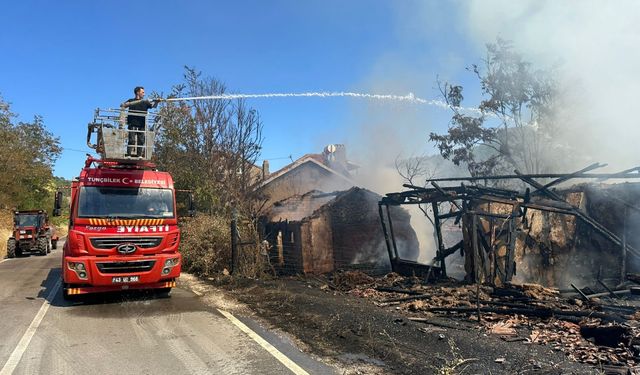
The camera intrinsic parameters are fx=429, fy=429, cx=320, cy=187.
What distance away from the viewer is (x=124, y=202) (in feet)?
28.4

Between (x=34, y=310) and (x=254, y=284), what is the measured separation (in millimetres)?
4443

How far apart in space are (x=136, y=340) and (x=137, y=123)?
5.16m

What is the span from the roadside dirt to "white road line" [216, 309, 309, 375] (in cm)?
40

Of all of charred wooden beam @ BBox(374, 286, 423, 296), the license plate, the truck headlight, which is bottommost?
charred wooden beam @ BBox(374, 286, 423, 296)

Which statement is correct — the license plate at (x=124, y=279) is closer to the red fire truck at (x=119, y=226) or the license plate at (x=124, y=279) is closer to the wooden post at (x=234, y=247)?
the red fire truck at (x=119, y=226)

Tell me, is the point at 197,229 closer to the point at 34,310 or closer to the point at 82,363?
the point at 34,310

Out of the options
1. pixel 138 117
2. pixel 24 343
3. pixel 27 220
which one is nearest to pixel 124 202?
pixel 138 117

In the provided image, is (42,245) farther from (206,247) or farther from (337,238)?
(337,238)

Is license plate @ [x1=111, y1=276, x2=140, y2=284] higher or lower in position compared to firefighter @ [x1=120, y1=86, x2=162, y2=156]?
lower

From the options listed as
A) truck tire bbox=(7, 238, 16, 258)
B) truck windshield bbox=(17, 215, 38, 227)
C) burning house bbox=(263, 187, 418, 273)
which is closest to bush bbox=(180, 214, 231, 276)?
burning house bbox=(263, 187, 418, 273)

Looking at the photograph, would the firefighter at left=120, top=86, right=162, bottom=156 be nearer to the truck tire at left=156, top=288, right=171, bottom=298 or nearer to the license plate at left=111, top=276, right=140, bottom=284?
the license plate at left=111, top=276, right=140, bottom=284

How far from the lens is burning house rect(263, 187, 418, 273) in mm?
13406

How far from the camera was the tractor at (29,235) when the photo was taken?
21047 mm

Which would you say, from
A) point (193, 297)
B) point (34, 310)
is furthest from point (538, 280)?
point (34, 310)
